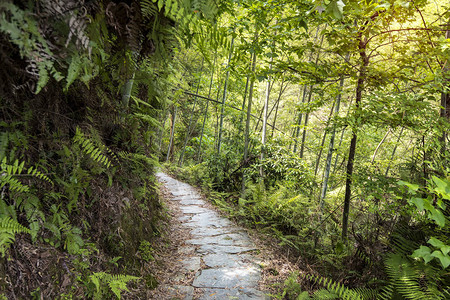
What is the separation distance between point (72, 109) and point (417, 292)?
3655 mm

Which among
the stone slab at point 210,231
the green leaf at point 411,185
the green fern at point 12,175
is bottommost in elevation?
the stone slab at point 210,231

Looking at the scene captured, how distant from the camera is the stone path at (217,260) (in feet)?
9.89

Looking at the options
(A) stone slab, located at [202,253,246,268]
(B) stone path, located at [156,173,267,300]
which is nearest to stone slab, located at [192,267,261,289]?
(B) stone path, located at [156,173,267,300]

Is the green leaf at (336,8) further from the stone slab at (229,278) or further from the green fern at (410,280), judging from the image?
the stone slab at (229,278)

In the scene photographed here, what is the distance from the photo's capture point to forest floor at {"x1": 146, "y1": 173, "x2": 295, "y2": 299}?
9.98ft

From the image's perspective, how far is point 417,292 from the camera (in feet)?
7.68

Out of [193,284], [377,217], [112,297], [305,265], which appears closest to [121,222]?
[112,297]

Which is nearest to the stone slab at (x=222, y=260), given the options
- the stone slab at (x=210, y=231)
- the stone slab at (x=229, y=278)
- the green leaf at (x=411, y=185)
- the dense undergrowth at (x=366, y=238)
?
the stone slab at (x=229, y=278)

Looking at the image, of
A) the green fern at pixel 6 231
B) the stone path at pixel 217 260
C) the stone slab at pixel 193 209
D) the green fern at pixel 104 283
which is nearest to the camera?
the green fern at pixel 6 231

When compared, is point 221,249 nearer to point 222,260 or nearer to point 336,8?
point 222,260

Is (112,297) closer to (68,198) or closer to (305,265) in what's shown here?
(68,198)

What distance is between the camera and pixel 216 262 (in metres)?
3.75

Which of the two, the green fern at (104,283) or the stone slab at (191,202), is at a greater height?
the green fern at (104,283)

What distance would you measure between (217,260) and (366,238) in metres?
2.21
